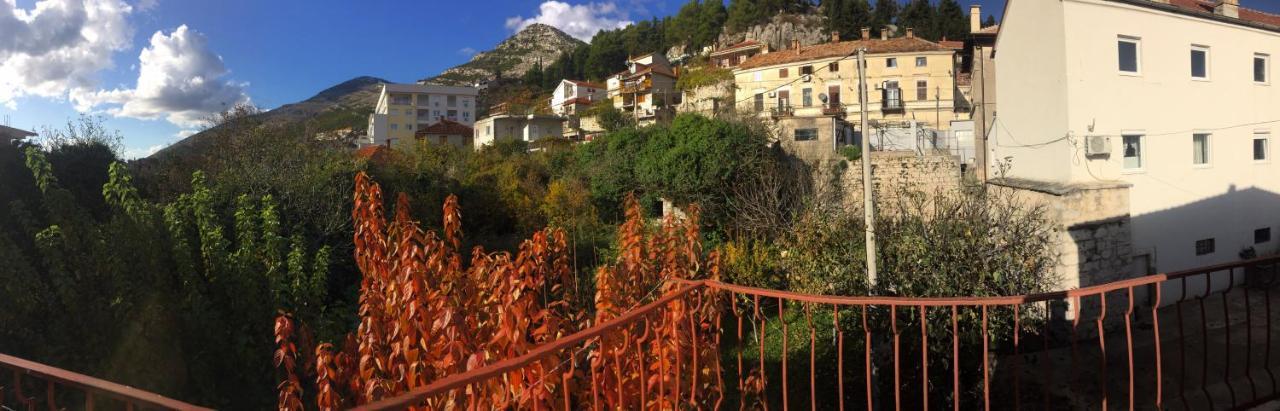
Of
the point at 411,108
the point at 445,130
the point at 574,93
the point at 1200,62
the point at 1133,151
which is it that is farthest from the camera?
the point at 574,93

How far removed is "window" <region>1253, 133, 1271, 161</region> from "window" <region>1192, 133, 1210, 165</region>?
6.65 ft

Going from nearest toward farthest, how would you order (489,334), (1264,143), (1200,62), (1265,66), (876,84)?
(489,334), (1200,62), (1264,143), (1265,66), (876,84)

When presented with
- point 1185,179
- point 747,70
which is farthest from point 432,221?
point 747,70

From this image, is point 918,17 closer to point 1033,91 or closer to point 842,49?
point 842,49

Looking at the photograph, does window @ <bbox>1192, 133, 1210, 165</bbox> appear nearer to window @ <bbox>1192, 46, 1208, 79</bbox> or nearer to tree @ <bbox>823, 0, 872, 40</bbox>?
window @ <bbox>1192, 46, 1208, 79</bbox>

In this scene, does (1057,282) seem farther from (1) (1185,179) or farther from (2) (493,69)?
(2) (493,69)

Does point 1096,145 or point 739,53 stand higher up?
point 739,53

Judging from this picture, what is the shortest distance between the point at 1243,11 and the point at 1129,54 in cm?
599

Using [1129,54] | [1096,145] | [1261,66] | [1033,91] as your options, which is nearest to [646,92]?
[1033,91]

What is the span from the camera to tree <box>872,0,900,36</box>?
5509cm

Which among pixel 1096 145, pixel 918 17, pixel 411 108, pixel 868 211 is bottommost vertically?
pixel 868 211

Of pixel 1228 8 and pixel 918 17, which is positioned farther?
pixel 918 17

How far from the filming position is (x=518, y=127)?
49344mm

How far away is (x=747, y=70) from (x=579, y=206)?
73.2 feet
